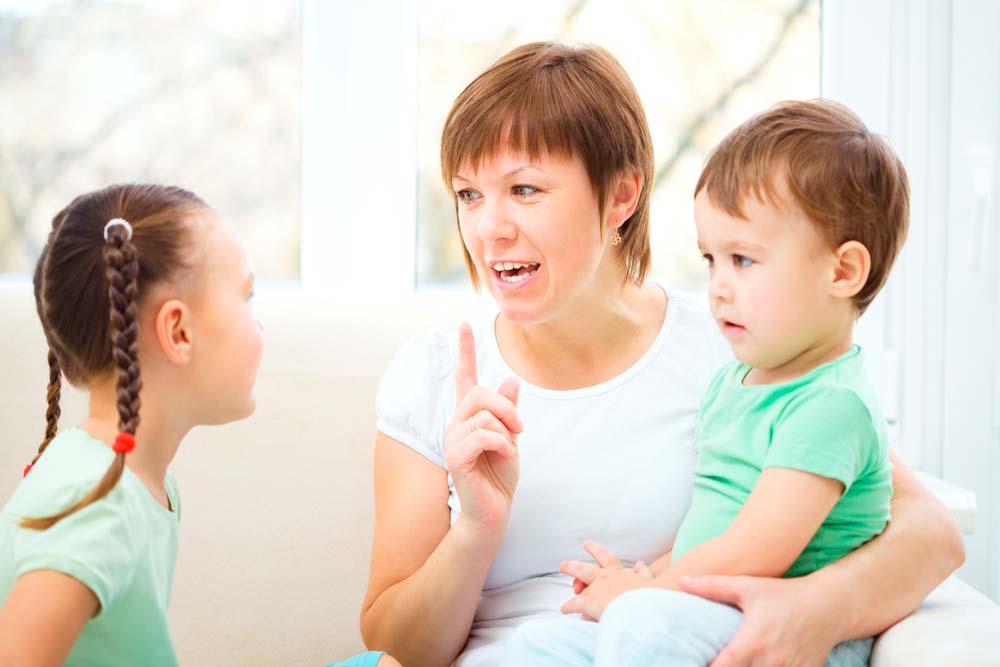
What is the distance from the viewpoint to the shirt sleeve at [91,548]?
1.10m

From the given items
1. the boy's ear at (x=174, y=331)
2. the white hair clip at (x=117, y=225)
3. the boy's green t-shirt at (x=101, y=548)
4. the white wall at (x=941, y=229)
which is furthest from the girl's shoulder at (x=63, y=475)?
the white wall at (x=941, y=229)

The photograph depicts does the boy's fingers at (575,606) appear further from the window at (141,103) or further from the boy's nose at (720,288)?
the window at (141,103)

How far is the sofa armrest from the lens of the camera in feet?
4.10

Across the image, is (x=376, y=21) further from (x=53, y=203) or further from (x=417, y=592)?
(x=417, y=592)

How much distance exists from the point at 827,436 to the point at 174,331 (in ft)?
2.58

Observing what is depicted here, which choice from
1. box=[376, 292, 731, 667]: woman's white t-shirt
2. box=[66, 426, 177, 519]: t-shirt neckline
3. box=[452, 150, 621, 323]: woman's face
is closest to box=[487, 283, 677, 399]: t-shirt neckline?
box=[376, 292, 731, 667]: woman's white t-shirt

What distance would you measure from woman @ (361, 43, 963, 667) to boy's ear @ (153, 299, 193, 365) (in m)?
0.36

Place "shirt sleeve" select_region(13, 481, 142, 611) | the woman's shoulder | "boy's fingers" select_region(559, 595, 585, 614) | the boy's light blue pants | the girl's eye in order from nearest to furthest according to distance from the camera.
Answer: "shirt sleeve" select_region(13, 481, 142, 611) < the boy's light blue pants < "boy's fingers" select_region(559, 595, 585, 614) < the girl's eye < the woman's shoulder

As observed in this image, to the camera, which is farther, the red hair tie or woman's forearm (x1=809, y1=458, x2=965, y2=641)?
woman's forearm (x1=809, y1=458, x2=965, y2=641)

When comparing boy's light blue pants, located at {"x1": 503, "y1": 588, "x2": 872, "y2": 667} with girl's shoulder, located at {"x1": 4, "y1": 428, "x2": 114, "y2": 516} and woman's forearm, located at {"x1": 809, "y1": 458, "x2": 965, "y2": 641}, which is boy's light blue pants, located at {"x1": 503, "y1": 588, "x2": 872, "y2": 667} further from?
girl's shoulder, located at {"x1": 4, "y1": 428, "x2": 114, "y2": 516}

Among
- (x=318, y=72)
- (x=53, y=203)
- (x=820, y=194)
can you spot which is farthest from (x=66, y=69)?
(x=820, y=194)

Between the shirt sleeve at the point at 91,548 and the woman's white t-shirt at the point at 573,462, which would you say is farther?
the woman's white t-shirt at the point at 573,462

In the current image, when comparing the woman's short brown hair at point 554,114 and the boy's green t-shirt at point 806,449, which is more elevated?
the woman's short brown hair at point 554,114

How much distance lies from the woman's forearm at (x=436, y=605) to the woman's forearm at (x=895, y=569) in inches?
18.2
